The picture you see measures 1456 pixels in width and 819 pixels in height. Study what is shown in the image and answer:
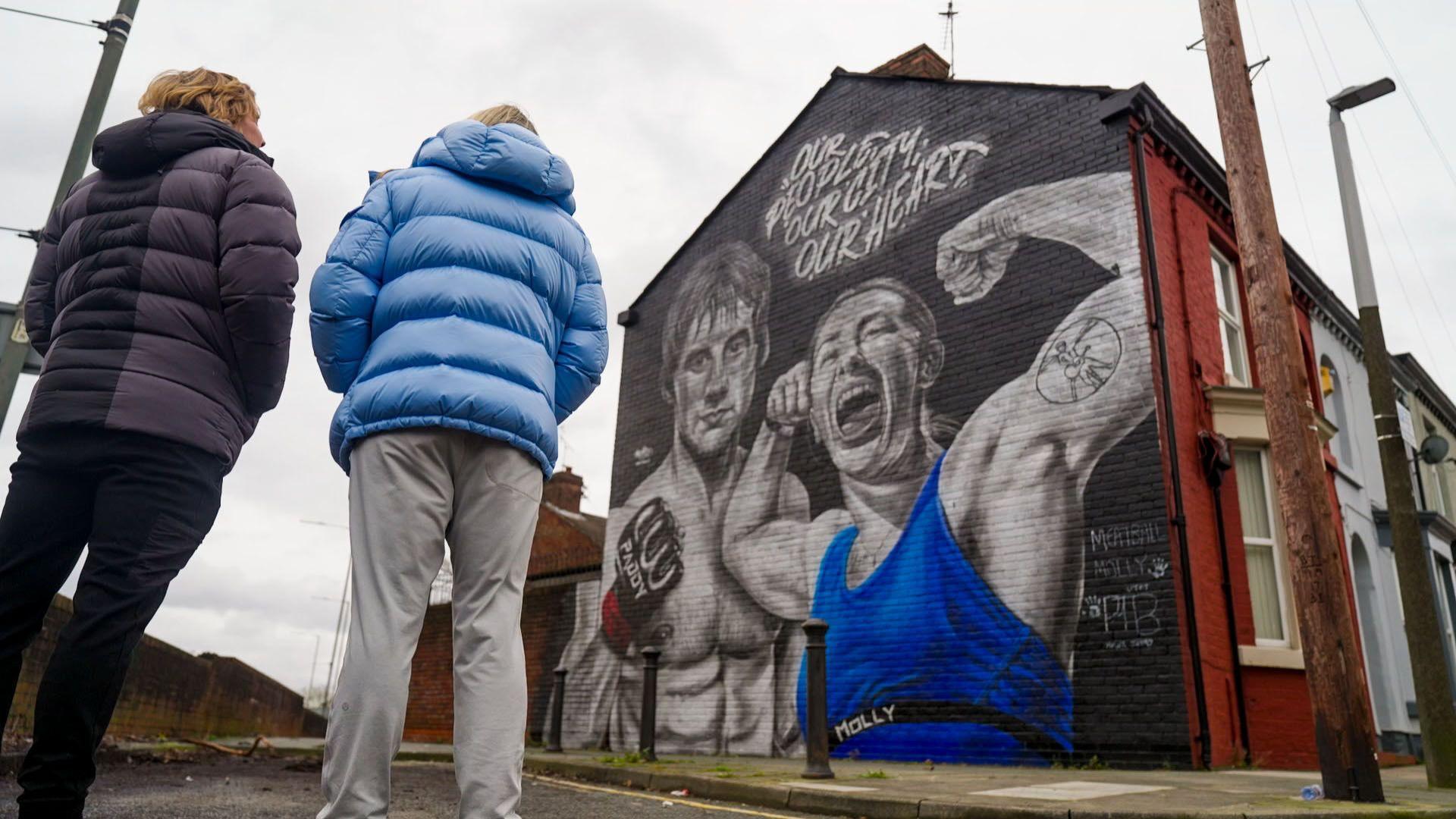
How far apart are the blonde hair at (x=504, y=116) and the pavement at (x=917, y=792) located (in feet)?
10.1

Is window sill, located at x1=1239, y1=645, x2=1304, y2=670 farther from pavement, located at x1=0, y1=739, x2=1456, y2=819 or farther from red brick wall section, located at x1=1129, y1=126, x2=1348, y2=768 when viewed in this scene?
pavement, located at x1=0, y1=739, x2=1456, y2=819

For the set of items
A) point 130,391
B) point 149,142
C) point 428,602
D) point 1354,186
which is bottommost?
point 428,602

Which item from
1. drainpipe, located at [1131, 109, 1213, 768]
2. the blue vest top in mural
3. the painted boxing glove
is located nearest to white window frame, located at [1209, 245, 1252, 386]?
drainpipe, located at [1131, 109, 1213, 768]

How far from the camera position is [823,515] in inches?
463

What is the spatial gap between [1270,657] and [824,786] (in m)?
5.42

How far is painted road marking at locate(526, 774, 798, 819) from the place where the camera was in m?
5.24

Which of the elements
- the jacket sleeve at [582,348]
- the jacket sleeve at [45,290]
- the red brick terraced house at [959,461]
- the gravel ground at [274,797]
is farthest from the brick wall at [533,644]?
the jacket sleeve at [582,348]

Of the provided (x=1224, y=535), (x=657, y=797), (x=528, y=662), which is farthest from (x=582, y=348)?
(x=528, y=662)

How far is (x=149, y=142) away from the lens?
300cm

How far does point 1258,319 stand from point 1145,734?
12.8ft

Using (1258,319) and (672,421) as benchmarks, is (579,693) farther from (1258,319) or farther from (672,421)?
(1258,319)

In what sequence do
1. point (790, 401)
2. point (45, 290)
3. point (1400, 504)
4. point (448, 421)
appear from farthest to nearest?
point (790, 401), point (1400, 504), point (45, 290), point (448, 421)

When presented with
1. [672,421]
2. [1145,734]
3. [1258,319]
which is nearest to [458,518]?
[1258,319]

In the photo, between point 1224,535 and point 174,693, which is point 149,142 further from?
point 174,693
